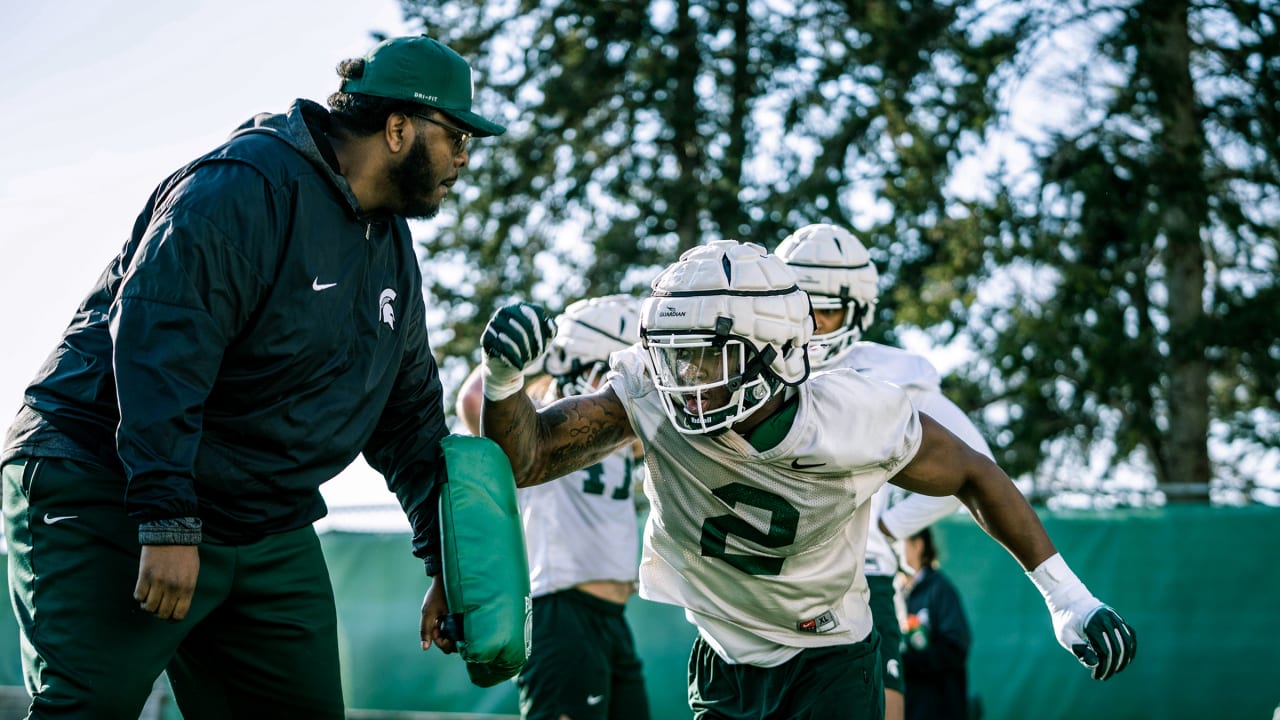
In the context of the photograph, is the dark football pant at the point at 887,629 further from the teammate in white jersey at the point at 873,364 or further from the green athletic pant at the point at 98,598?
the green athletic pant at the point at 98,598

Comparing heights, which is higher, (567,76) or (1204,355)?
(567,76)

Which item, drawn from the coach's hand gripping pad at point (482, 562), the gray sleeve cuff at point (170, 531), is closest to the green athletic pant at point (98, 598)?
the gray sleeve cuff at point (170, 531)

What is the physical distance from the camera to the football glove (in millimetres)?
3225

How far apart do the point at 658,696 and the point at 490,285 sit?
22.6ft

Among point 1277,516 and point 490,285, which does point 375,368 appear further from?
point 490,285

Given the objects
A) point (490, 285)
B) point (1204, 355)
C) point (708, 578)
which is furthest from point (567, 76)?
point (708, 578)

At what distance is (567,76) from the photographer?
15.1 metres

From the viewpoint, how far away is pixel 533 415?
357 centimetres

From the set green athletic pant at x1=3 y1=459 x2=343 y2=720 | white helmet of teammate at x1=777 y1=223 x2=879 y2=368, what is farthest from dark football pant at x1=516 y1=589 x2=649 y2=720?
green athletic pant at x1=3 y1=459 x2=343 y2=720

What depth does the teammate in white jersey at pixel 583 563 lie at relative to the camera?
17.6 ft

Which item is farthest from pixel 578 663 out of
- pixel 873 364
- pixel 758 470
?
pixel 758 470

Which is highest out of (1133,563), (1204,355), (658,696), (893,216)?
(893,216)

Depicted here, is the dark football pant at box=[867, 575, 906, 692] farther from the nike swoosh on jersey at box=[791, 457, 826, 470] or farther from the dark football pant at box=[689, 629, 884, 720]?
the nike swoosh on jersey at box=[791, 457, 826, 470]

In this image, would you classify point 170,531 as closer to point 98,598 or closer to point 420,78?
point 98,598
